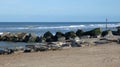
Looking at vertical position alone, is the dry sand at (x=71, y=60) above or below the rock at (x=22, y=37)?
above

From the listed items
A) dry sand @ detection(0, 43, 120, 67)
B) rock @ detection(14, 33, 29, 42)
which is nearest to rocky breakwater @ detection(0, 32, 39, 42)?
rock @ detection(14, 33, 29, 42)

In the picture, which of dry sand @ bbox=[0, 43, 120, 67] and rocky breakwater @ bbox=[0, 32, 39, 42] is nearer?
dry sand @ bbox=[0, 43, 120, 67]

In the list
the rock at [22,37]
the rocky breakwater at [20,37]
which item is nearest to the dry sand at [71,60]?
the rocky breakwater at [20,37]

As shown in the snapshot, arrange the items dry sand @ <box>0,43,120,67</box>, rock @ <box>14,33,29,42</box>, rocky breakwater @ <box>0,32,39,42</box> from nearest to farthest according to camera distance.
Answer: dry sand @ <box>0,43,120,67</box>, rocky breakwater @ <box>0,32,39,42</box>, rock @ <box>14,33,29,42</box>

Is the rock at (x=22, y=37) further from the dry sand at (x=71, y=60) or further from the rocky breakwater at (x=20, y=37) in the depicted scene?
the dry sand at (x=71, y=60)

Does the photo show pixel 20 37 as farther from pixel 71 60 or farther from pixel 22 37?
pixel 71 60

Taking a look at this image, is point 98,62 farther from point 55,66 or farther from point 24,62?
point 24,62

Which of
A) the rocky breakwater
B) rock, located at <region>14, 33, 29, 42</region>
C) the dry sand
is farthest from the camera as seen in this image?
rock, located at <region>14, 33, 29, 42</region>

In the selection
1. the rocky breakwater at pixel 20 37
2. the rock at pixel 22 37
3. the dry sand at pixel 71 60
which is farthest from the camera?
the rock at pixel 22 37

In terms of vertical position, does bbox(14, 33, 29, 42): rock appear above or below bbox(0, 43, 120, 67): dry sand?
below

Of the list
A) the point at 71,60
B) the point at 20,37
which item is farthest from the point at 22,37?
the point at 71,60

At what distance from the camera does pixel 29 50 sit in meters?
26.1

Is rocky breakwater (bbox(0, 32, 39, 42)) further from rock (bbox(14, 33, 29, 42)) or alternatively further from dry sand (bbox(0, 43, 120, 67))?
dry sand (bbox(0, 43, 120, 67))

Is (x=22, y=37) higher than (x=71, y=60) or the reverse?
the reverse
